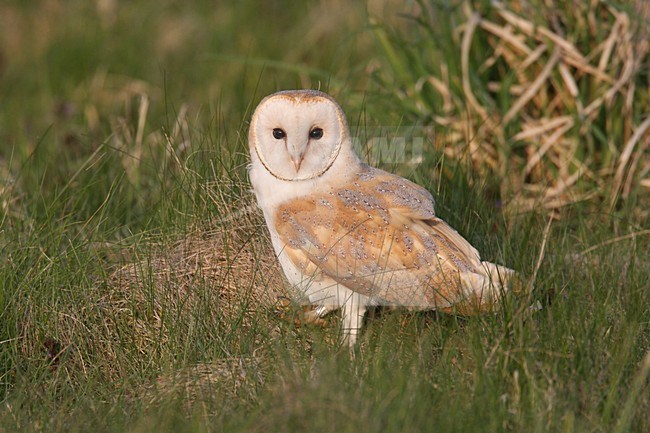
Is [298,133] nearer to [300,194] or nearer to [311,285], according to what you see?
[300,194]

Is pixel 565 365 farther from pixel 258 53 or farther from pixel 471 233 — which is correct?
pixel 258 53

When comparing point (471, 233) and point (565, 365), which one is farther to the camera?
point (471, 233)

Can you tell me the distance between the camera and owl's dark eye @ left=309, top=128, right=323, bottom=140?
3.20 m

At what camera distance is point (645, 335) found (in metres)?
3.25

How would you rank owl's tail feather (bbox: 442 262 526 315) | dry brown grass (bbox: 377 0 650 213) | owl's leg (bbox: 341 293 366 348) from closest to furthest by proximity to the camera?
owl's tail feather (bbox: 442 262 526 315) → owl's leg (bbox: 341 293 366 348) → dry brown grass (bbox: 377 0 650 213)

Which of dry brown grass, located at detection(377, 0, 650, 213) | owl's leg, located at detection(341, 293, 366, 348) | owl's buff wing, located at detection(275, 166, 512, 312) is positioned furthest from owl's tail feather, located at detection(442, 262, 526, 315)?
dry brown grass, located at detection(377, 0, 650, 213)

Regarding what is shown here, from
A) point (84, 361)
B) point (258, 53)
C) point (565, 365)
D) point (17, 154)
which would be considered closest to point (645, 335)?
point (565, 365)

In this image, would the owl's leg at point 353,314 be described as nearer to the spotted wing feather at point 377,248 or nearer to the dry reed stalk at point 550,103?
the spotted wing feather at point 377,248

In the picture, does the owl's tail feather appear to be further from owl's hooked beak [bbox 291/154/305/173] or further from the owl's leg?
owl's hooked beak [bbox 291/154/305/173]

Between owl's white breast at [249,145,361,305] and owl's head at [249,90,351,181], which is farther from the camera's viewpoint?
owl's white breast at [249,145,361,305]

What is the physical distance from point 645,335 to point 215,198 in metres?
1.58

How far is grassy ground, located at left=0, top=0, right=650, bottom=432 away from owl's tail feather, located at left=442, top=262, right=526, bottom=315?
5cm

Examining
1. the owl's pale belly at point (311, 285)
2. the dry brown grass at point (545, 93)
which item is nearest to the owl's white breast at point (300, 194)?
the owl's pale belly at point (311, 285)

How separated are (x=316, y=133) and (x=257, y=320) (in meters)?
0.64
